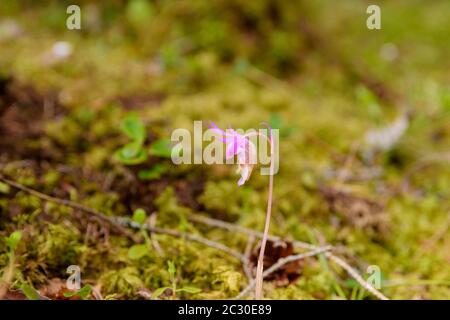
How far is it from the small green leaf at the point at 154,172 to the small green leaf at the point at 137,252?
1.24ft

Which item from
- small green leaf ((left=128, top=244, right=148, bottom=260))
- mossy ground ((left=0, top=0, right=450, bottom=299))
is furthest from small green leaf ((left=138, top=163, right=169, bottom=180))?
small green leaf ((left=128, top=244, right=148, bottom=260))

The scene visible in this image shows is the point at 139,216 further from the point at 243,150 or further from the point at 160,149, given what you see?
the point at 243,150

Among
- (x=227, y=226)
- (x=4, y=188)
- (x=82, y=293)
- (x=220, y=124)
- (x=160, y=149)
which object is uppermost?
(x=220, y=124)

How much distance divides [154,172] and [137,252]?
1.40ft

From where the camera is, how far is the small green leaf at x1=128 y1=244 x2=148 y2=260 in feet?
4.19

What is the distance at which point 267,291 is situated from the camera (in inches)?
49.9

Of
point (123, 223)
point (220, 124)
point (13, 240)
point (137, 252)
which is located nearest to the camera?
point (13, 240)

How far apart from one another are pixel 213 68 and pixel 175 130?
2.67ft

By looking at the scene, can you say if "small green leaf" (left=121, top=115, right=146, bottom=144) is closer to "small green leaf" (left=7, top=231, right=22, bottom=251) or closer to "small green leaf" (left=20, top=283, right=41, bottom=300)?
"small green leaf" (left=7, top=231, right=22, bottom=251)

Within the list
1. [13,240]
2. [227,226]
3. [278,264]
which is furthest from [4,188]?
[278,264]

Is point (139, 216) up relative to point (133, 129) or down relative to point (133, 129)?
down

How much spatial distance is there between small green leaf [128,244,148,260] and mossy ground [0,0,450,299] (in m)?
0.03

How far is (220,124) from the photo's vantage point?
2.11 m

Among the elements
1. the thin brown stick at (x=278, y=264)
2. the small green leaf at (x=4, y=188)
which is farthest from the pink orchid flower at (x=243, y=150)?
the small green leaf at (x=4, y=188)
